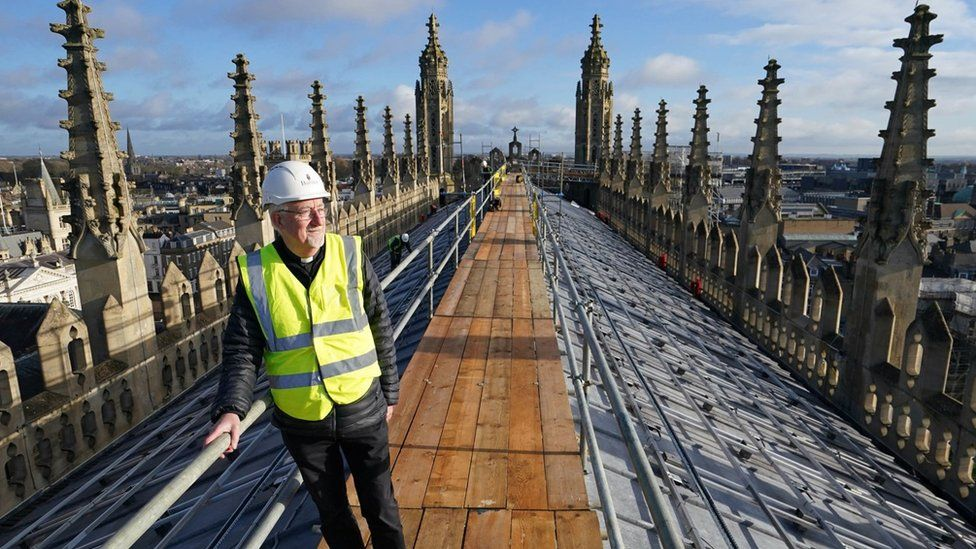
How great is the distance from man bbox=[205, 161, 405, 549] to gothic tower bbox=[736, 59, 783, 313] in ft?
39.8

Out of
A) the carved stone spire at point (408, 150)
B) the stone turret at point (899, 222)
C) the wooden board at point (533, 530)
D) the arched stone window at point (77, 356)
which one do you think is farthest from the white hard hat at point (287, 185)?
the carved stone spire at point (408, 150)

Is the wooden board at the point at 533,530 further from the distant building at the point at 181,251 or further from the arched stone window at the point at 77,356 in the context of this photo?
the distant building at the point at 181,251

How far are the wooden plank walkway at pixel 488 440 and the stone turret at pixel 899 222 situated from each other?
5.14 m

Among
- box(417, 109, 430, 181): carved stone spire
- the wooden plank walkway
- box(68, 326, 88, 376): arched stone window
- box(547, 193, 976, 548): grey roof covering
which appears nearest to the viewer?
the wooden plank walkway

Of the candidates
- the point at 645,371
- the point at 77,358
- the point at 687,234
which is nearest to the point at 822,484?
the point at 645,371

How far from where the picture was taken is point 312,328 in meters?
2.96

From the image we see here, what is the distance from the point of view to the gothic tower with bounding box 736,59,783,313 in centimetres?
1334

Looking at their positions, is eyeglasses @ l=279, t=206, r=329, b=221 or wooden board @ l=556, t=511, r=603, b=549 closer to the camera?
eyeglasses @ l=279, t=206, r=329, b=221

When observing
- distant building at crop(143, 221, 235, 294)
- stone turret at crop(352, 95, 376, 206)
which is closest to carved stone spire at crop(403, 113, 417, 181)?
stone turret at crop(352, 95, 376, 206)

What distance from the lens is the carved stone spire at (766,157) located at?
13.3 metres

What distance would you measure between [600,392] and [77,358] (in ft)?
22.8

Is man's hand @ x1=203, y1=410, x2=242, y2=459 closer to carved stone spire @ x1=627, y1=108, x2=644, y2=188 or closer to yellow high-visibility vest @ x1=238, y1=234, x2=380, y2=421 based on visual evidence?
yellow high-visibility vest @ x1=238, y1=234, x2=380, y2=421

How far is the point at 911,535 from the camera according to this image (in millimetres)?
6078

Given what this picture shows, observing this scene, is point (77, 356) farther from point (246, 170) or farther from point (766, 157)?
point (766, 157)
